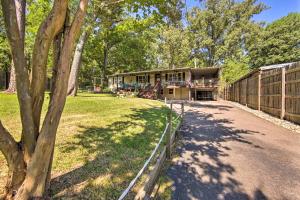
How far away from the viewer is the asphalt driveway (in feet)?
11.9

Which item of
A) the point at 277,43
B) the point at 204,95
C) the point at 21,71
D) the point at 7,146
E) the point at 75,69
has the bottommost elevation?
the point at 7,146

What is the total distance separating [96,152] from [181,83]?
2384 centimetres

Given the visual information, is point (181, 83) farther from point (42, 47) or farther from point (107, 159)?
point (42, 47)

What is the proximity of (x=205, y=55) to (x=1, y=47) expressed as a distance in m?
32.1

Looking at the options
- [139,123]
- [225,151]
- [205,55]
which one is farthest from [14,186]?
[205,55]

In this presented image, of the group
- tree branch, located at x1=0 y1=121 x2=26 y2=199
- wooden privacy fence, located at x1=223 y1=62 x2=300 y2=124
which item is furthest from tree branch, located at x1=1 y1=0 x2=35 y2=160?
wooden privacy fence, located at x1=223 y1=62 x2=300 y2=124

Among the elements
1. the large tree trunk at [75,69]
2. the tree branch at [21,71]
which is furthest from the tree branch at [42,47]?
the large tree trunk at [75,69]

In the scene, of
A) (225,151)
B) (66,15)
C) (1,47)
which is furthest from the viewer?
(1,47)

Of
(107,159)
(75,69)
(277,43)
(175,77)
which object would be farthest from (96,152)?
(277,43)

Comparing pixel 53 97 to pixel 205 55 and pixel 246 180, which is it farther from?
pixel 205 55

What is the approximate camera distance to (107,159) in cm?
462

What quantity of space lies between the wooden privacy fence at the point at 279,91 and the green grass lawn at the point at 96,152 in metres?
5.48

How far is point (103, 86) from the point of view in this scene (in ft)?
123

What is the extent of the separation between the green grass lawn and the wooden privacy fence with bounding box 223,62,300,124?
18.0 feet
